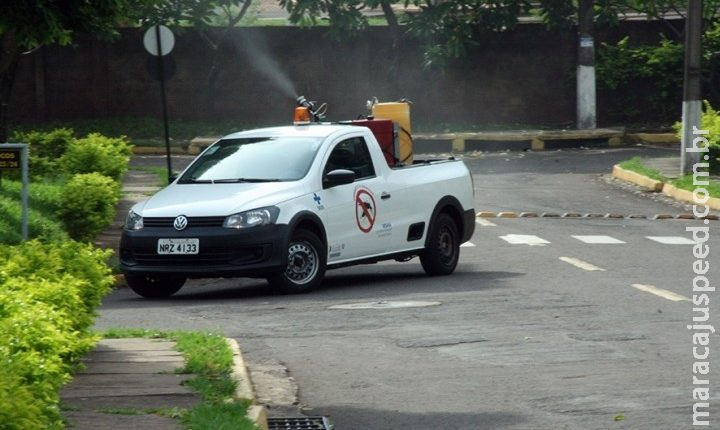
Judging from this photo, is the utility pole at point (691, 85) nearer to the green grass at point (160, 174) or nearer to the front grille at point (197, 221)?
the green grass at point (160, 174)

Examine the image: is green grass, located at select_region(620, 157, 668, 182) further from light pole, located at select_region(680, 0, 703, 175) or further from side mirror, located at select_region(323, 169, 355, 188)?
side mirror, located at select_region(323, 169, 355, 188)

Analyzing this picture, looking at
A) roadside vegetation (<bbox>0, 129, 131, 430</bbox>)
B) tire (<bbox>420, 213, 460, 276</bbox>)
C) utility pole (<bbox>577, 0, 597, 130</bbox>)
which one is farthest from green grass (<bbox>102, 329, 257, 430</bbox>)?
utility pole (<bbox>577, 0, 597, 130</bbox>)

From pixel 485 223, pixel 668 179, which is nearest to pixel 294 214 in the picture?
pixel 485 223

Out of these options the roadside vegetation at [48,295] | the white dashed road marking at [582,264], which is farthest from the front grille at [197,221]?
the white dashed road marking at [582,264]

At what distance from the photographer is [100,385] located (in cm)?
899

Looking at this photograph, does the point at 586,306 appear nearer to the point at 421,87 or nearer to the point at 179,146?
the point at 179,146

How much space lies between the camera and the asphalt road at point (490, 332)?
9.24m

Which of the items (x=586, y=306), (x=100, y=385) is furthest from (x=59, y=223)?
(x=100, y=385)

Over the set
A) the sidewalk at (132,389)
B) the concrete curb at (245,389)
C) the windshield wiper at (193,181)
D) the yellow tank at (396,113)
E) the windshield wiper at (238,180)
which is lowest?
the concrete curb at (245,389)

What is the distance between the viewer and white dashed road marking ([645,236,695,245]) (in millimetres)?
20672

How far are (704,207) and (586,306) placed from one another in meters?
12.5

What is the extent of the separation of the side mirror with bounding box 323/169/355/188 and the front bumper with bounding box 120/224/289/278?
1.01m

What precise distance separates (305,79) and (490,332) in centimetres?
3067

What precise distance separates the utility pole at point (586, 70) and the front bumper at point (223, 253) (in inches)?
1011
